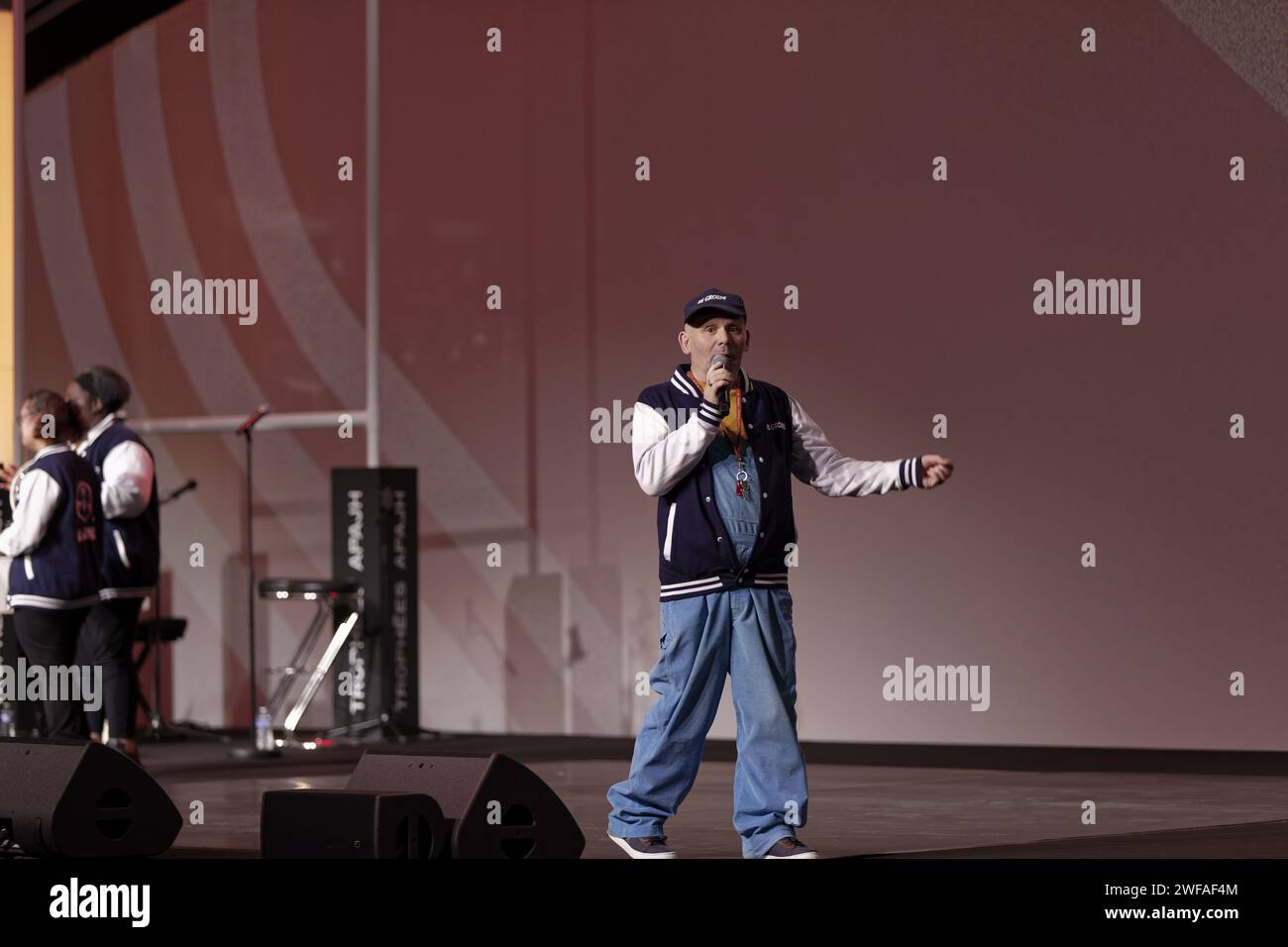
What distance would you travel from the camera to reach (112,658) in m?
7.14

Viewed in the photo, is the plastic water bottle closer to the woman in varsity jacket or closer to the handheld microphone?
the woman in varsity jacket

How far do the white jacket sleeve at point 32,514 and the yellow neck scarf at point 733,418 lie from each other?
10.4 ft

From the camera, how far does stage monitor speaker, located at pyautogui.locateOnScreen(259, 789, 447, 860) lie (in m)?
4.05

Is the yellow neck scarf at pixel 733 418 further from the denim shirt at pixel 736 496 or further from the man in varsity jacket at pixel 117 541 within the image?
the man in varsity jacket at pixel 117 541

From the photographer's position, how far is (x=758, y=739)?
15.2 ft

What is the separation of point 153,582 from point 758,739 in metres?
3.63

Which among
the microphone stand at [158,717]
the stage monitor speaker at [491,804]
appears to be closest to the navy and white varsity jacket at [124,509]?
the microphone stand at [158,717]

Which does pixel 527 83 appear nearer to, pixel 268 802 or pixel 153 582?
pixel 153 582

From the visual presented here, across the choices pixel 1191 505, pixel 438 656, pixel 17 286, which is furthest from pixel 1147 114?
pixel 17 286

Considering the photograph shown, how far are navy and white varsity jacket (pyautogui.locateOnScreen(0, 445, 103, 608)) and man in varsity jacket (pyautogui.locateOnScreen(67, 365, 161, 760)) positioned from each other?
0.62 feet

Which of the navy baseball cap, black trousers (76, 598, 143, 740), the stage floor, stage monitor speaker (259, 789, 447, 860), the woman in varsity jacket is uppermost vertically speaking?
the navy baseball cap

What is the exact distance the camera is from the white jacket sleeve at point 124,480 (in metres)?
7.37

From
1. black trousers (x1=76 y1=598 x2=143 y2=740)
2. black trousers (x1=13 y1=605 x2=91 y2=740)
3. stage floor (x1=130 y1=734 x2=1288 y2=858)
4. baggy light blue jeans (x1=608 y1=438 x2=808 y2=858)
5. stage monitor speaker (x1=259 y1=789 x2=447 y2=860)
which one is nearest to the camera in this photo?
stage monitor speaker (x1=259 y1=789 x2=447 y2=860)

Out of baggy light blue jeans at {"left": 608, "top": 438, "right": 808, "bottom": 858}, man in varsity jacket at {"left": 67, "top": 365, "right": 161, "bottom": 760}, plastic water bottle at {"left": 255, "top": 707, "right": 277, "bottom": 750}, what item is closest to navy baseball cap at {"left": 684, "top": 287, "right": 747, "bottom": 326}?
baggy light blue jeans at {"left": 608, "top": 438, "right": 808, "bottom": 858}
